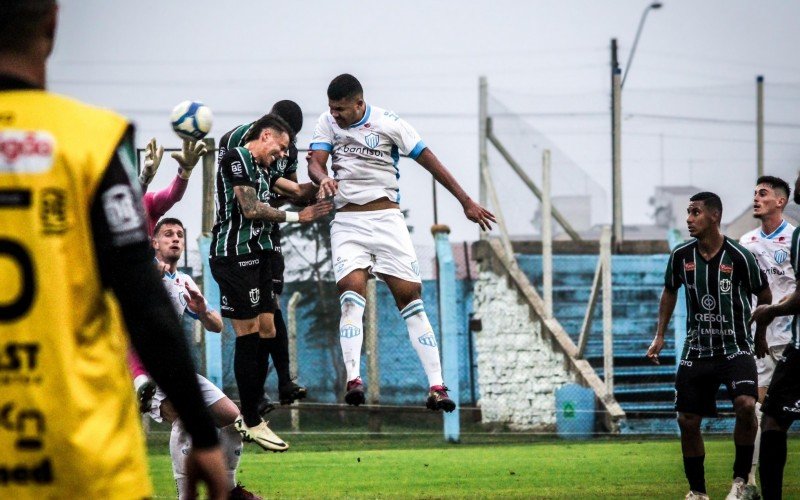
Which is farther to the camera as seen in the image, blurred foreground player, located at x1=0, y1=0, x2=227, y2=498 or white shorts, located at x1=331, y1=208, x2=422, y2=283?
white shorts, located at x1=331, y1=208, x2=422, y2=283

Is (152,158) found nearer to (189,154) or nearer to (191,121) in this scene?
(189,154)

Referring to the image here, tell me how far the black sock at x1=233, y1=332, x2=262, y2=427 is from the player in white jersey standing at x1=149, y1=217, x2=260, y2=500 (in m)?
0.56

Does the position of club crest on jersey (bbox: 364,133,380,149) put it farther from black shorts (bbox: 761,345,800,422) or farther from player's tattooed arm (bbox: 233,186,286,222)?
black shorts (bbox: 761,345,800,422)

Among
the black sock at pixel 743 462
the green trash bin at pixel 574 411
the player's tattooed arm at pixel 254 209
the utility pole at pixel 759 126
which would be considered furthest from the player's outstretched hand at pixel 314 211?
the utility pole at pixel 759 126

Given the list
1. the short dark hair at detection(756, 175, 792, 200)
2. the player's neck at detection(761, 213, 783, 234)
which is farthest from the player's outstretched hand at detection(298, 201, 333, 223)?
the player's neck at detection(761, 213, 783, 234)

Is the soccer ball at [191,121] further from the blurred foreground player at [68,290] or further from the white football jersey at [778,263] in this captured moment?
the white football jersey at [778,263]

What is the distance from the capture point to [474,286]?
24.1m

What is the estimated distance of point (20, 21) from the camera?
287 centimetres

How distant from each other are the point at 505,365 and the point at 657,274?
3.80 m

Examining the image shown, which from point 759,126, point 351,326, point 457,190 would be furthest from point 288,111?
point 759,126

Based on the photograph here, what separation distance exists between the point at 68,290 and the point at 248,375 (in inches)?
250

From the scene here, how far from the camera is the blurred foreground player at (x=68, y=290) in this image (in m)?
2.77

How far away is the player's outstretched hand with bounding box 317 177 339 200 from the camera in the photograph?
9.04 m

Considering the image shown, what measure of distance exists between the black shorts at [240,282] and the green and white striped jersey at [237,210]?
61mm
